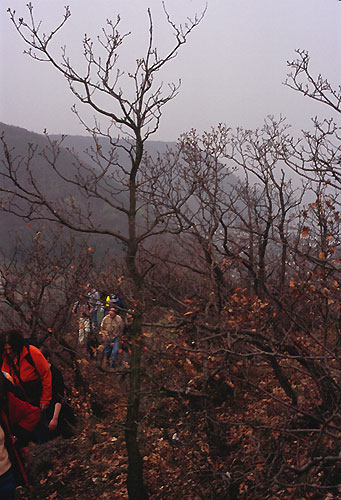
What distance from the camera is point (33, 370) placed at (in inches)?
180

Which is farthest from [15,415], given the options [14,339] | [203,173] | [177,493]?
[203,173]

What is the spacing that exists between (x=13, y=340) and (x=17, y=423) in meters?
1.10

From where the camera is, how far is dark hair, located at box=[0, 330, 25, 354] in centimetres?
439

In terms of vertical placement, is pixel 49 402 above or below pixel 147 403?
above

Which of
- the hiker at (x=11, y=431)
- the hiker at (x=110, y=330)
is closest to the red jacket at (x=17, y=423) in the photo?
the hiker at (x=11, y=431)

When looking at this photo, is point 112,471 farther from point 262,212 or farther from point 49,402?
point 262,212

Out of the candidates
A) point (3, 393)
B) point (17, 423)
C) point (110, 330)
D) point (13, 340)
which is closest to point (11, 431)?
point (17, 423)

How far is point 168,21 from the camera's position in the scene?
5.41 metres

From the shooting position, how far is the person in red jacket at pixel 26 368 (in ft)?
14.5

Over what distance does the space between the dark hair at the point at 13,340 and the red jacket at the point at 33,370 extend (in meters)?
0.08

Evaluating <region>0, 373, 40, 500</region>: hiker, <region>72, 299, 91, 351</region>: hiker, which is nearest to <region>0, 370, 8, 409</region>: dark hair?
<region>0, 373, 40, 500</region>: hiker

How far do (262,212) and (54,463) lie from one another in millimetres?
6324

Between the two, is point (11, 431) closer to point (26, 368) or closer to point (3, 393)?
point (3, 393)

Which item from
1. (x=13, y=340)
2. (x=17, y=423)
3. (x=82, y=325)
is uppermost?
(x=13, y=340)
